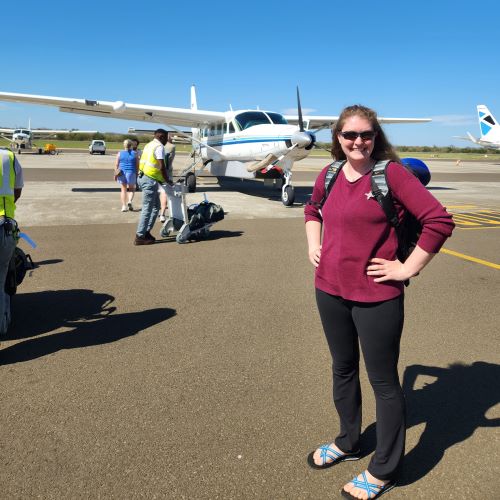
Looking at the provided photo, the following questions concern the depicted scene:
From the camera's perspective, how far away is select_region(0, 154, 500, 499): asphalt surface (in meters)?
2.17

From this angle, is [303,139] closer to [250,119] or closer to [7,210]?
[250,119]

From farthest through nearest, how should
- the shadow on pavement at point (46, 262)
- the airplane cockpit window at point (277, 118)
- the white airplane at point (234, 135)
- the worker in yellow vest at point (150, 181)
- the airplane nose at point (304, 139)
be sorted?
the airplane cockpit window at point (277, 118)
the white airplane at point (234, 135)
the airplane nose at point (304, 139)
the worker in yellow vest at point (150, 181)
the shadow on pavement at point (46, 262)

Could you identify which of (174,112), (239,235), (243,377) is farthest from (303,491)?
(174,112)

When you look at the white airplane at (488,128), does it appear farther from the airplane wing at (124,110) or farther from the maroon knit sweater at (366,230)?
the maroon knit sweater at (366,230)

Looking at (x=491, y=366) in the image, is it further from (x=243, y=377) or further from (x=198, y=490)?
(x=198, y=490)

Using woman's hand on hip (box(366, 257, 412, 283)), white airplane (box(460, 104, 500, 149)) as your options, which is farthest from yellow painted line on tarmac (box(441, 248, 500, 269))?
white airplane (box(460, 104, 500, 149))

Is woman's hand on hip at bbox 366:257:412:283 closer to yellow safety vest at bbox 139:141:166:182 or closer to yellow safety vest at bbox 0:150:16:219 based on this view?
yellow safety vest at bbox 0:150:16:219

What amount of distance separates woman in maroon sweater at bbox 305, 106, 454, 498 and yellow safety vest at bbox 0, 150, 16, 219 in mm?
2475

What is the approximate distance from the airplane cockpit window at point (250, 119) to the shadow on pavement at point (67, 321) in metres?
10.2

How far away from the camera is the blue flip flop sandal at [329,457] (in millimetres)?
2244

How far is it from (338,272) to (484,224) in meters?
9.33

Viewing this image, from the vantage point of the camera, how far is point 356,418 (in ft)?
7.48

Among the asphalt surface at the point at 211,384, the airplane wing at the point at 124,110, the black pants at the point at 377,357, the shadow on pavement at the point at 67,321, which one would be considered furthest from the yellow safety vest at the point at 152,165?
the airplane wing at the point at 124,110

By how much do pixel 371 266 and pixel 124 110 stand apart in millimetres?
15246
